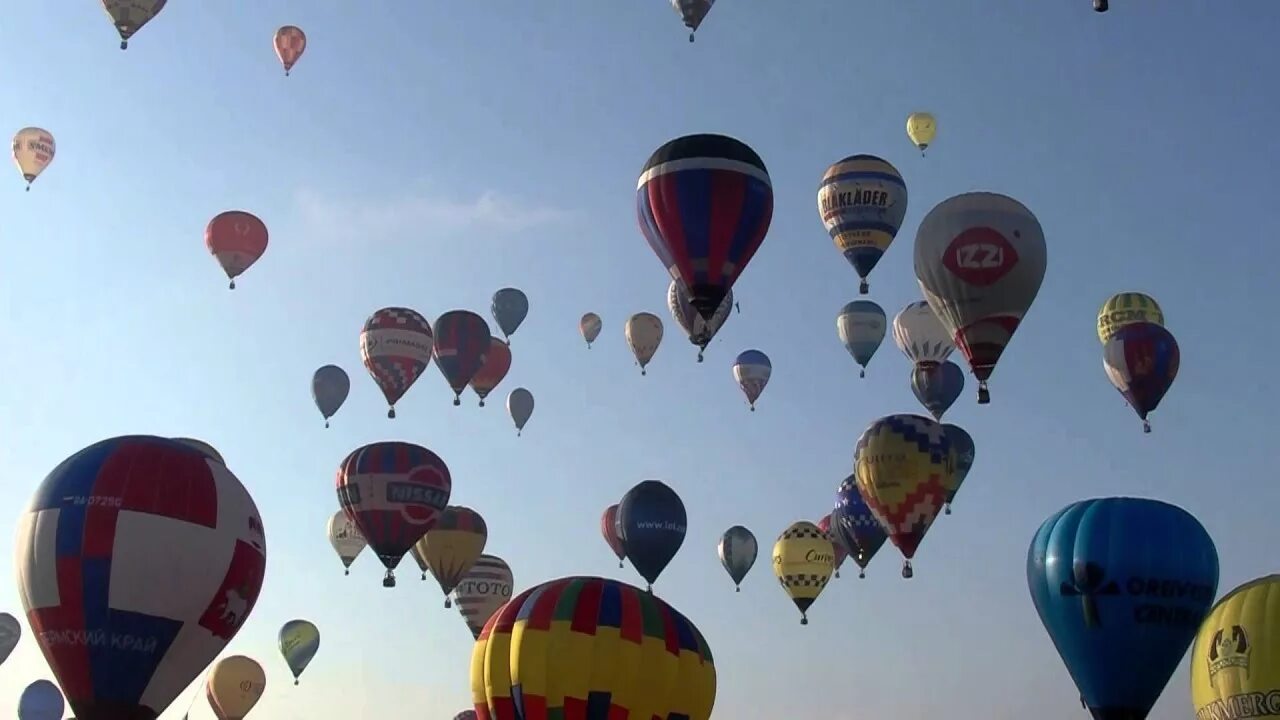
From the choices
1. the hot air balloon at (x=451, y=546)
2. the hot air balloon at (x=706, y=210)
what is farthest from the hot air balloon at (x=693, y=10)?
the hot air balloon at (x=451, y=546)

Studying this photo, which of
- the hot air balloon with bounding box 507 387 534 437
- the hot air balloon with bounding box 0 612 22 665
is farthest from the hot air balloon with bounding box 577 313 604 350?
the hot air balloon with bounding box 0 612 22 665

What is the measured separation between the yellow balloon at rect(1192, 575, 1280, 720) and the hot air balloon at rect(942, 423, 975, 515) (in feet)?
42.7

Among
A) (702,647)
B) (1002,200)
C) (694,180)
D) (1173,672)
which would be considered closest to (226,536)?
(702,647)

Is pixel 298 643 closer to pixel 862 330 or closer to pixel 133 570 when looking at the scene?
pixel 862 330

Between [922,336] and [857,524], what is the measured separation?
5.10m

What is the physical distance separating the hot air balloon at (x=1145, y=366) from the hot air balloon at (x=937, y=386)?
4.31 metres

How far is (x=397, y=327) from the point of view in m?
36.2

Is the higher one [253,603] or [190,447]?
[190,447]

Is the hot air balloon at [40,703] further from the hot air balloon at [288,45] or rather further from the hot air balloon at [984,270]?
the hot air balloon at [984,270]

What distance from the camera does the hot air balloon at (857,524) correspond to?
115 feet

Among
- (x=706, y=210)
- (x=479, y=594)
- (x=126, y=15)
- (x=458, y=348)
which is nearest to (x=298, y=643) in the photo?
(x=479, y=594)

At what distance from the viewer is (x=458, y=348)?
3744 centimetres

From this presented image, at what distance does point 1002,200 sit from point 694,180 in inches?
238

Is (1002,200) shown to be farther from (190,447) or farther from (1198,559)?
(190,447)
